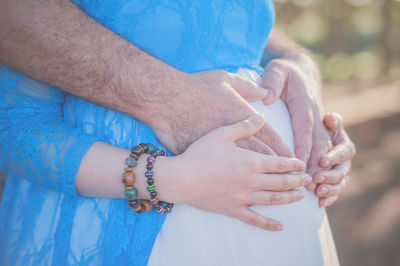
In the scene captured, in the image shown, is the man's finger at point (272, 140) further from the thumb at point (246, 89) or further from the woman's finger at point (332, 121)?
the woman's finger at point (332, 121)

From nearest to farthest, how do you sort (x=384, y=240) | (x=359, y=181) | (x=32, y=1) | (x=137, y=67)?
(x=32, y=1) < (x=137, y=67) < (x=384, y=240) < (x=359, y=181)

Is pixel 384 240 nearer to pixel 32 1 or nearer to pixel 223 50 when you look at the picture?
pixel 223 50

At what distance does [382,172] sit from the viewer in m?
4.13

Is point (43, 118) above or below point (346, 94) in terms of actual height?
below

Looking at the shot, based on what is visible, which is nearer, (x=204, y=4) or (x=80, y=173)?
(x=80, y=173)

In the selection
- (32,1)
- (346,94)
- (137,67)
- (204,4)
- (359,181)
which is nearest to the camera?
(32,1)

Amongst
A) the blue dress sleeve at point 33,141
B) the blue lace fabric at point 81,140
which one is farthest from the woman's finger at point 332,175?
the blue dress sleeve at point 33,141

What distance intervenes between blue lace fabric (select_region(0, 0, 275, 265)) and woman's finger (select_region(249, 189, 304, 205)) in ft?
0.95

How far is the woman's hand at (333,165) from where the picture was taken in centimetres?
111

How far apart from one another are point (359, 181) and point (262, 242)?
3.71 m

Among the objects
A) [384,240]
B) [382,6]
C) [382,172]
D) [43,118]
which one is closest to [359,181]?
[382,172]

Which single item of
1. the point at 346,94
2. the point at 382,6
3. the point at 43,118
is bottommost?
the point at 43,118

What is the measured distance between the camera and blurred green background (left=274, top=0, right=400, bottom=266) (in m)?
3.14

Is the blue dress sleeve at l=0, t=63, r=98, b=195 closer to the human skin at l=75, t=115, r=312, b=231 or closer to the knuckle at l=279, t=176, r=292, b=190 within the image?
the human skin at l=75, t=115, r=312, b=231
